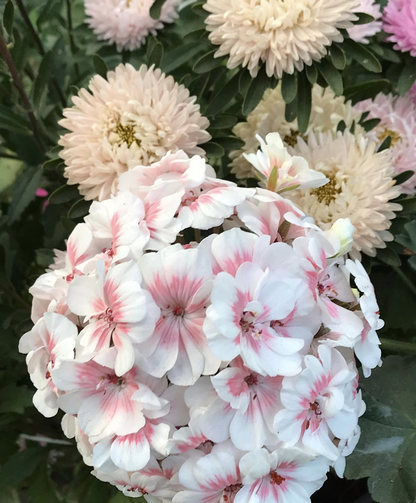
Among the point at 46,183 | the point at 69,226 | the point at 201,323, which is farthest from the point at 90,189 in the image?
the point at 201,323

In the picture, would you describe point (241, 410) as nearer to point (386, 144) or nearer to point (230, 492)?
point (230, 492)

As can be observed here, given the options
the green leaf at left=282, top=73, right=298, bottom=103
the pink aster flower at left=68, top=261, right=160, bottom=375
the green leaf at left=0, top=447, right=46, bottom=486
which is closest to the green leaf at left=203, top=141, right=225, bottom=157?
the green leaf at left=282, top=73, right=298, bottom=103

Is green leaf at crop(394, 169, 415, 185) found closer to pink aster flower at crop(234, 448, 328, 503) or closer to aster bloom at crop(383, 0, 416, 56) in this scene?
aster bloom at crop(383, 0, 416, 56)

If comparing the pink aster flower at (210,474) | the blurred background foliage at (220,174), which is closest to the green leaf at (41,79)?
the blurred background foliage at (220,174)

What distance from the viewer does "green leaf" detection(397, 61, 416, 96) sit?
65 cm

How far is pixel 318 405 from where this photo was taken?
331 mm

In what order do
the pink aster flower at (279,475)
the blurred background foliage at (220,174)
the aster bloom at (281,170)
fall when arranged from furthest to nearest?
the blurred background foliage at (220,174) < the aster bloom at (281,170) < the pink aster flower at (279,475)

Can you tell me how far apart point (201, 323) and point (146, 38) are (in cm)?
57

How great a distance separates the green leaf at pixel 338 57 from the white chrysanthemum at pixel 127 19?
0.26 metres

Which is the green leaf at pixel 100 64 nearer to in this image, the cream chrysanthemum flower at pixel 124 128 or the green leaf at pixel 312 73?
the cream chrysanthemum flower at pixel 124 128

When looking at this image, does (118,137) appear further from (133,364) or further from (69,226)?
(133,364)

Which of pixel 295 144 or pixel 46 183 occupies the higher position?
pixel 295 144

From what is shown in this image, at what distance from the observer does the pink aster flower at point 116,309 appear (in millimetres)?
311

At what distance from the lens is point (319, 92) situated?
2.26ft
